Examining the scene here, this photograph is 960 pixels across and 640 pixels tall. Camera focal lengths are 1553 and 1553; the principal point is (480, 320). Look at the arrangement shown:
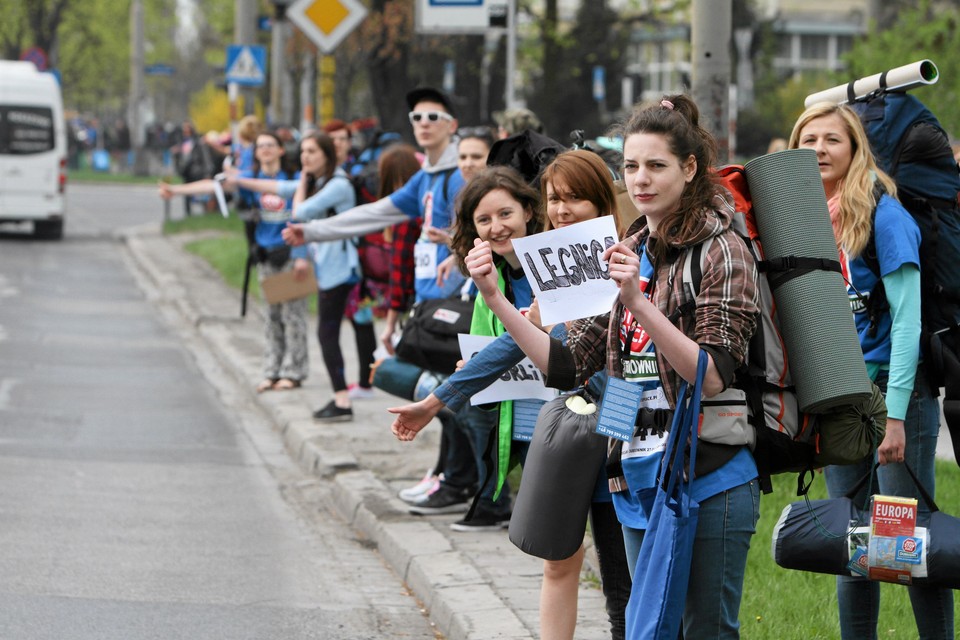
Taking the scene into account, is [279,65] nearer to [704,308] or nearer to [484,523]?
[484,523]

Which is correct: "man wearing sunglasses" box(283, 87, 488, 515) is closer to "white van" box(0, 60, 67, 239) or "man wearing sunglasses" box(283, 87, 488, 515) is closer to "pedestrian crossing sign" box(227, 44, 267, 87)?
"pedestrian crossing sign" box(227, 44, 267, 87)

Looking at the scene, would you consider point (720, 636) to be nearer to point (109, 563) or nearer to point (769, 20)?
point (109, 563)

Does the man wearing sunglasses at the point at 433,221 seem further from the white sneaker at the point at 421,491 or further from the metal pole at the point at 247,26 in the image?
the metal pole at the point at 247,26

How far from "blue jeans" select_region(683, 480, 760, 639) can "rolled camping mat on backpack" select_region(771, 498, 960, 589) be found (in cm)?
53

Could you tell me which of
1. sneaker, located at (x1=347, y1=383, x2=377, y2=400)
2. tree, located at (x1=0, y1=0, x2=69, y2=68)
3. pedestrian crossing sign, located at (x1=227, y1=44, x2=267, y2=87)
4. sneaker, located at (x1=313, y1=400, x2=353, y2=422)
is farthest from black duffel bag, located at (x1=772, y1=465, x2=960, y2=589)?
tree, located at (x1=0, y1=0, x2=69, y2=68)

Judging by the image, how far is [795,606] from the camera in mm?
5453

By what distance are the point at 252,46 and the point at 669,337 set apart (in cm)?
1735

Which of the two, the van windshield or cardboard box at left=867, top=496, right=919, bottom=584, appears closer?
cardboard box at left=867, top=496, right=919, bottom=584

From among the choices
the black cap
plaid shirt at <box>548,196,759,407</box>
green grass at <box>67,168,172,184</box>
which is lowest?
green grass at <box>67,168,172,184</box>

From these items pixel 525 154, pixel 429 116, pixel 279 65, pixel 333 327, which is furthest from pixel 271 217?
pixel 279 65

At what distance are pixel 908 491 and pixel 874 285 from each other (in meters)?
0.65

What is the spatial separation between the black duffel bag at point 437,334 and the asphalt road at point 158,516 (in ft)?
3.16

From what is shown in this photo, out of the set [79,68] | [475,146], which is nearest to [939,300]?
[475,146]

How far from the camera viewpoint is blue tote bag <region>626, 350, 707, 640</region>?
3.50 meters
